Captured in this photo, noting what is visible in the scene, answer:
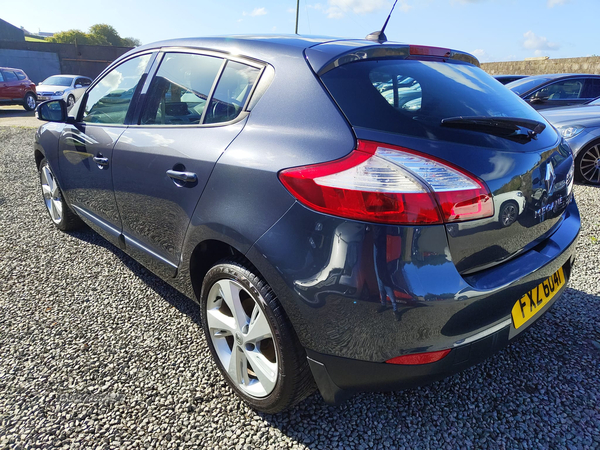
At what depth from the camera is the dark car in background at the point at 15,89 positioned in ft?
54.4

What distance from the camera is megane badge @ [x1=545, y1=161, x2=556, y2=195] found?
5.51 ft

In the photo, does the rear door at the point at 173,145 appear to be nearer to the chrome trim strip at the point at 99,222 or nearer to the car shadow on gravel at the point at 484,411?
the chrome trim strip at the point at 99,222

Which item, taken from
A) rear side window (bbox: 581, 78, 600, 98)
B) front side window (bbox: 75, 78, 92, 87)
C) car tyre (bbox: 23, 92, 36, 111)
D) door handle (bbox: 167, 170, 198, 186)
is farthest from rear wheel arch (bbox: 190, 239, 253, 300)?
front side window (bbox: 75, 78, 92, 87)

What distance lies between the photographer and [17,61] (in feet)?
99.3

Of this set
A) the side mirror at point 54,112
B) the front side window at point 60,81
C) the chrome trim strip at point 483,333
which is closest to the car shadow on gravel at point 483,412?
the chrome trim strip at point 483,333

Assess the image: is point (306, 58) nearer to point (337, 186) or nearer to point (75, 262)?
point (337, 186)

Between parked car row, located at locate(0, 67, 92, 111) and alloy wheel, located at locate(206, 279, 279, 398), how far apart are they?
54.6 ft

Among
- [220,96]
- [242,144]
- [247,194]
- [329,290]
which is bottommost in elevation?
[329,290]

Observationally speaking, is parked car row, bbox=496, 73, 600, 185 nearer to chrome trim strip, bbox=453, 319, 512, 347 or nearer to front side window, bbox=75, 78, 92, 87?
chrome trim strip, bbox=453, 319, 512, 347

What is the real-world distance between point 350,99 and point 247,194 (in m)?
0.53

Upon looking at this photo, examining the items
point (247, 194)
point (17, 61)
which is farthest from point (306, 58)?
point (17, 61)

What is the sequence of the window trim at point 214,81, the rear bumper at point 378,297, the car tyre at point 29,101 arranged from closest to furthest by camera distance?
the rear bumper at point 378,297 < the window trim at point 214,81 < the car tyre at point 29,101

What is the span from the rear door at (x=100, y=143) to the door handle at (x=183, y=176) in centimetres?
74

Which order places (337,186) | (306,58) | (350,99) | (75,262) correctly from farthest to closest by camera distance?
(75,262)
(306,58)
(350,99)
(337,186)
